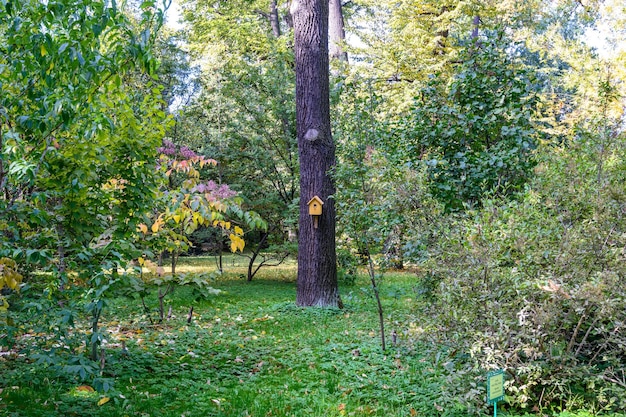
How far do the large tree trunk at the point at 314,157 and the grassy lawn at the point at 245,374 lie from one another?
2.97 feet

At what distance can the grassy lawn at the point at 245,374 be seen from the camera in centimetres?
371

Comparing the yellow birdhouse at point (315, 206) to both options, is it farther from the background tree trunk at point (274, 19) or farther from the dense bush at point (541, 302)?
the background tree trunk at point (274, 19)

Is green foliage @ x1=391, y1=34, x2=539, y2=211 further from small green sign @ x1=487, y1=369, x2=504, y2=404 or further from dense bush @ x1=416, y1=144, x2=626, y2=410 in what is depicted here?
small green sign @ x1=487, y1=369, x2=504, y2=404

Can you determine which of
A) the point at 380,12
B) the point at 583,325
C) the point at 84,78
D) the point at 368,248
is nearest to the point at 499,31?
the point at 368,248

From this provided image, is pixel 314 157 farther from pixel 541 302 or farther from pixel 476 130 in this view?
pixel 541 302

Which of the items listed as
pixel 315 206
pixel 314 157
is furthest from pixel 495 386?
pixel 314 157

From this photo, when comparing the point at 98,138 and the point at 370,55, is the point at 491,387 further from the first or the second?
the point at 370,55

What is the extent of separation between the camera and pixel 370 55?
648 inches

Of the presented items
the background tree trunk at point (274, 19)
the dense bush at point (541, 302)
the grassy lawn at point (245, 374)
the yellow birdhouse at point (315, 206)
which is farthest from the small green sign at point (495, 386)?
the background tree trunk at point (274, 19)

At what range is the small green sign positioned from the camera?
2.96 m

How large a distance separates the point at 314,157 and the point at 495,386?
5.50m

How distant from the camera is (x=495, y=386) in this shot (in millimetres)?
3004

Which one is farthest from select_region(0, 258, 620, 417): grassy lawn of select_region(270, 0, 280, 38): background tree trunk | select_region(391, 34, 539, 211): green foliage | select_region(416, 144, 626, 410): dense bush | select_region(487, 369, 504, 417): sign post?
select_region(270, 0, 280, 38): background tree trunk

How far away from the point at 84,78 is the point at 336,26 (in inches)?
568
